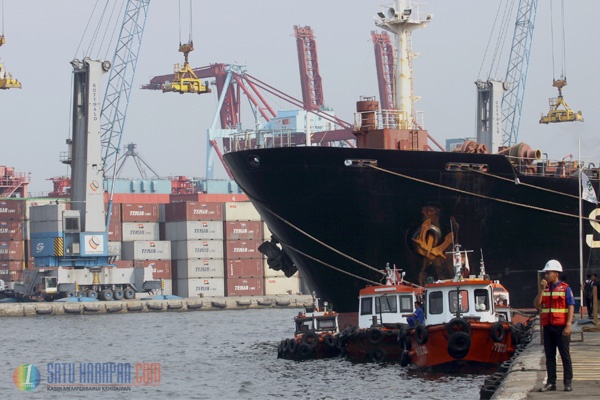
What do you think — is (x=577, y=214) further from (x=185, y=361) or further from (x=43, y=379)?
(x=43, y=379)

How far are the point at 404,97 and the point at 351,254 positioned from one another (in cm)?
774

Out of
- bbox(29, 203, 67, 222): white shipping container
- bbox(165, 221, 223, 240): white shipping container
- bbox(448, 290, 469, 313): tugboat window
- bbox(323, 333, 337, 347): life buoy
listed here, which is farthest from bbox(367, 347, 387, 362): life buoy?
bbox(165, 221, 223, 240): white shipping container

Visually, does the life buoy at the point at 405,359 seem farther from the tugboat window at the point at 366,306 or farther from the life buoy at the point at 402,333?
the tugboat window at the point at 366,306

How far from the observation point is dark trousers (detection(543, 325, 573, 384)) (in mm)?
15836

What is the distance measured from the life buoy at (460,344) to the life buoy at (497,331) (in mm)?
617

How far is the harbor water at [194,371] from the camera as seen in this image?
26.3 metres

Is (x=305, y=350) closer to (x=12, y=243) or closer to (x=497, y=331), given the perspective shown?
(x=497, y=331)

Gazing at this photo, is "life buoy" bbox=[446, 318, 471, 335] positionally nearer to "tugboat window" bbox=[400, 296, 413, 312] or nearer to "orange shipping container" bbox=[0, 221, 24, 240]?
"tugboat window" bbox=[400, 296, 413, 312]

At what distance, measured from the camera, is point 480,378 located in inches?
1016

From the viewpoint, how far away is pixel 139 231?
100 meters

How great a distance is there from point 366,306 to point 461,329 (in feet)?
17.6

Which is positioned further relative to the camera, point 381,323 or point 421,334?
point 381,323

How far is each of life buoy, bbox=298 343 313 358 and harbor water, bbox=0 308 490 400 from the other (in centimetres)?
A: 24

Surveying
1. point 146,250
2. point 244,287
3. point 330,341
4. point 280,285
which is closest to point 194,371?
point 330,341
